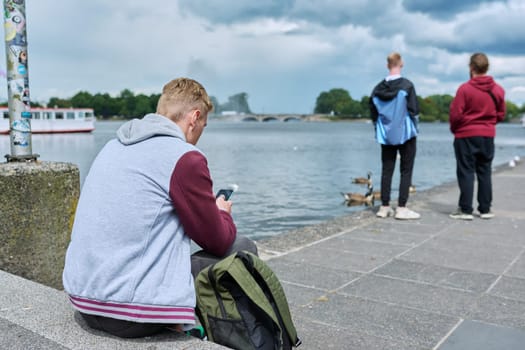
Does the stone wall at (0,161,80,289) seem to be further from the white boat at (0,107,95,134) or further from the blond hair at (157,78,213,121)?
the white boat at (0,107,95,134)

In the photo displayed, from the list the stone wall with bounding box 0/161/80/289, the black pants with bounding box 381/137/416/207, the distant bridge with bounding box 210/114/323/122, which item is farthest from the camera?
the distant bridge with bounding box 210/114/323/122

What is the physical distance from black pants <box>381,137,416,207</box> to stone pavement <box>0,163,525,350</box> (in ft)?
1.54

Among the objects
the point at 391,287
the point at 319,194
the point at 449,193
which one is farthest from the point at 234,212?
the point at 391,287

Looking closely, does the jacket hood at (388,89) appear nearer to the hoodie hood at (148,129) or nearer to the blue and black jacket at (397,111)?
the blue and black jacket at (397,111)

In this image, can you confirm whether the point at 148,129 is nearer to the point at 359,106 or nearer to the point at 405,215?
the point at 405,215

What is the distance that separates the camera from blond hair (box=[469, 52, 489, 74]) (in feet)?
23.4

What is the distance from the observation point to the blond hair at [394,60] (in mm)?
7176

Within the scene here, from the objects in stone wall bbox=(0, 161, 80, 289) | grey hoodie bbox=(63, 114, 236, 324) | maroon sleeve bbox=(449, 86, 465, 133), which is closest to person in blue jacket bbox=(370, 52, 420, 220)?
maroon sleeve bbox=(449, 86, 465, 133)

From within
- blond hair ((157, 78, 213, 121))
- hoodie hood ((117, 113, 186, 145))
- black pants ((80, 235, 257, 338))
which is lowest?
black pants ((80, 235, 257, 338))

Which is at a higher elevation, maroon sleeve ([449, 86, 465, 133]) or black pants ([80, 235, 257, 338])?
maroon sleeve ([449, 86, 465, 133])

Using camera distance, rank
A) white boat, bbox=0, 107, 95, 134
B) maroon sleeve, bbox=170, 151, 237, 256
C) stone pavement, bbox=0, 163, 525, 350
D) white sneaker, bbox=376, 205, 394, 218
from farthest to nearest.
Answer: white boat, bbox=0, 107, 95, 134 → white sneaker, bbox=376, 205, 394, 218 → stone pavement, bbox=0, 163, 525, 350 → maroon sleeve, bbox=170, 151, 237, 256

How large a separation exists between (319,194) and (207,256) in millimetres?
15989

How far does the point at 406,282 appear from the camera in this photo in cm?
461

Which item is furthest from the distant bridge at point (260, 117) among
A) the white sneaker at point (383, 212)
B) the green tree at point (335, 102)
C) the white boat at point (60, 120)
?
the white sneaker at point (383, 212)
